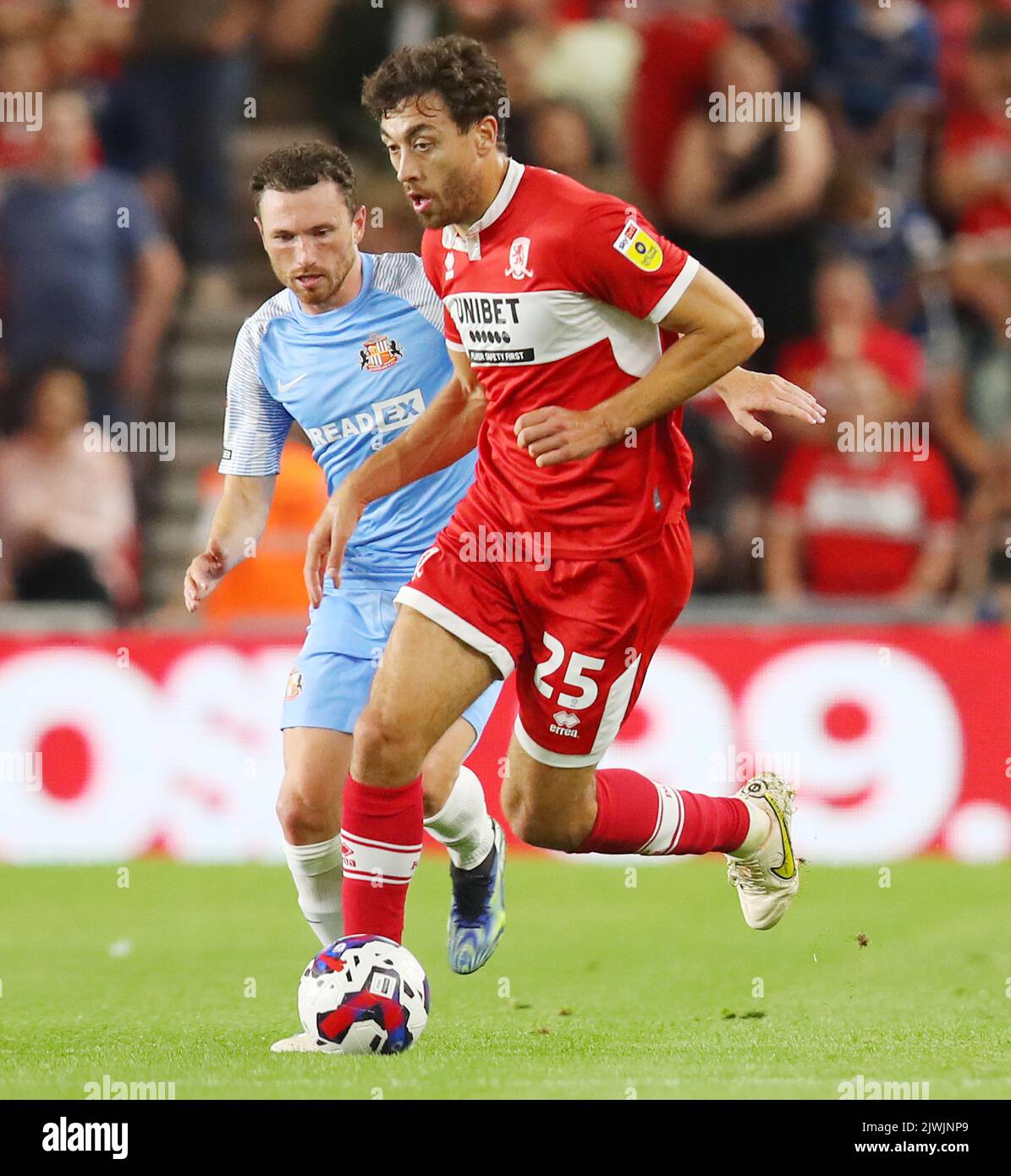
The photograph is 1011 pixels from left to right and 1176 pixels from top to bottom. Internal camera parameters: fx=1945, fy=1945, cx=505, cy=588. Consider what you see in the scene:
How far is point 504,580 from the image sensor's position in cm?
545

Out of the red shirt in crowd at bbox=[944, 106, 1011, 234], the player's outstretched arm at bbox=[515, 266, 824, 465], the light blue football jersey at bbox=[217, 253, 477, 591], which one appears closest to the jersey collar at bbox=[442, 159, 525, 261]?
the player's outstretched arm at bbox=[515, 266, 824, 465]

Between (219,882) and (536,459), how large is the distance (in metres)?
4.84

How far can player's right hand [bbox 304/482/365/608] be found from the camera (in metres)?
5.54

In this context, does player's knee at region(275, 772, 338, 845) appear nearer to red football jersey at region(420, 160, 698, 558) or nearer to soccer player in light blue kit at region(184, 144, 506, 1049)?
soccer player in light blue kit at region(184, 144, 506, 1049)

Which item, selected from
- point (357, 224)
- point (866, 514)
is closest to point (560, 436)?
point (357, 224)

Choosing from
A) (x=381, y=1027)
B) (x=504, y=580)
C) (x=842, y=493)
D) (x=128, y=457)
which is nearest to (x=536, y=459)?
(x=504, y=580)

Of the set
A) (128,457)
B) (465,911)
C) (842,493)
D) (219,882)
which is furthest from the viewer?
(128,457)

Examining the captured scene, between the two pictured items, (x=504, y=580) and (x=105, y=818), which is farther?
(x=105, y=818)

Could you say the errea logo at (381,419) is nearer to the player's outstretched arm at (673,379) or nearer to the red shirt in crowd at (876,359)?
the player's outstretched arm at (673,379)

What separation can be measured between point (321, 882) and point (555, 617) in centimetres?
127

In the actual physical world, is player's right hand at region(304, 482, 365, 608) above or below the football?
above

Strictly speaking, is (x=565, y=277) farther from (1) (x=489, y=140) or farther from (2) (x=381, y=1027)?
(2) (x=381, y=1027)

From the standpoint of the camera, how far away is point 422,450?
5.81 m

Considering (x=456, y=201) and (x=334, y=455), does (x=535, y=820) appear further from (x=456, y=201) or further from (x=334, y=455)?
(x=456, y=201)
